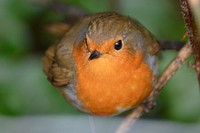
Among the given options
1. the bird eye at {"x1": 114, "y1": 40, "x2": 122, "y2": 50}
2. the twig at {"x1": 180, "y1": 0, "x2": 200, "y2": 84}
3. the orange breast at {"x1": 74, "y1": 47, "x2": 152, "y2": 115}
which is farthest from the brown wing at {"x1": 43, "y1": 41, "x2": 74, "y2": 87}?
the twig at {"x1": 180, "y1": 0, "x2": 200, "y2": 84}

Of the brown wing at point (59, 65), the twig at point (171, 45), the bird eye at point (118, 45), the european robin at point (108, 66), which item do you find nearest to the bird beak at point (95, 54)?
the european robin at point (108, 66)

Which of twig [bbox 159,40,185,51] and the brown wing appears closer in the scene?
the brown wing

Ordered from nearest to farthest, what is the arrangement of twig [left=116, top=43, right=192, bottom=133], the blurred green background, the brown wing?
1. twig [left=116, top=43, right=192, bottom=133]
2. the brown wing
3. the blurred green background

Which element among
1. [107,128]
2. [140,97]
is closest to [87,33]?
[140,97]

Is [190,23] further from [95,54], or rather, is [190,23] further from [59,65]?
[59,65]

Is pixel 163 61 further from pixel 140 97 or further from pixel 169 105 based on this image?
pixel 140 97

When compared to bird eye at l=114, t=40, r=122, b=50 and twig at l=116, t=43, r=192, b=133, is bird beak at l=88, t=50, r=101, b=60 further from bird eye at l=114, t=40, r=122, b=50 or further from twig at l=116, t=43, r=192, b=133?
twig at l=116, t=43, r=192, b=133

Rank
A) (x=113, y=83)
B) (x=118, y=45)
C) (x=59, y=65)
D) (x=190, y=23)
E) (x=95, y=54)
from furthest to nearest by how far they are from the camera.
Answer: (x=59, y=65), (x=113, y=83), (x=118, y=45), (x=95, y=54), (x=190, y=23)

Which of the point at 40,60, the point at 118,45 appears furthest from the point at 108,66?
the point at 40,60
